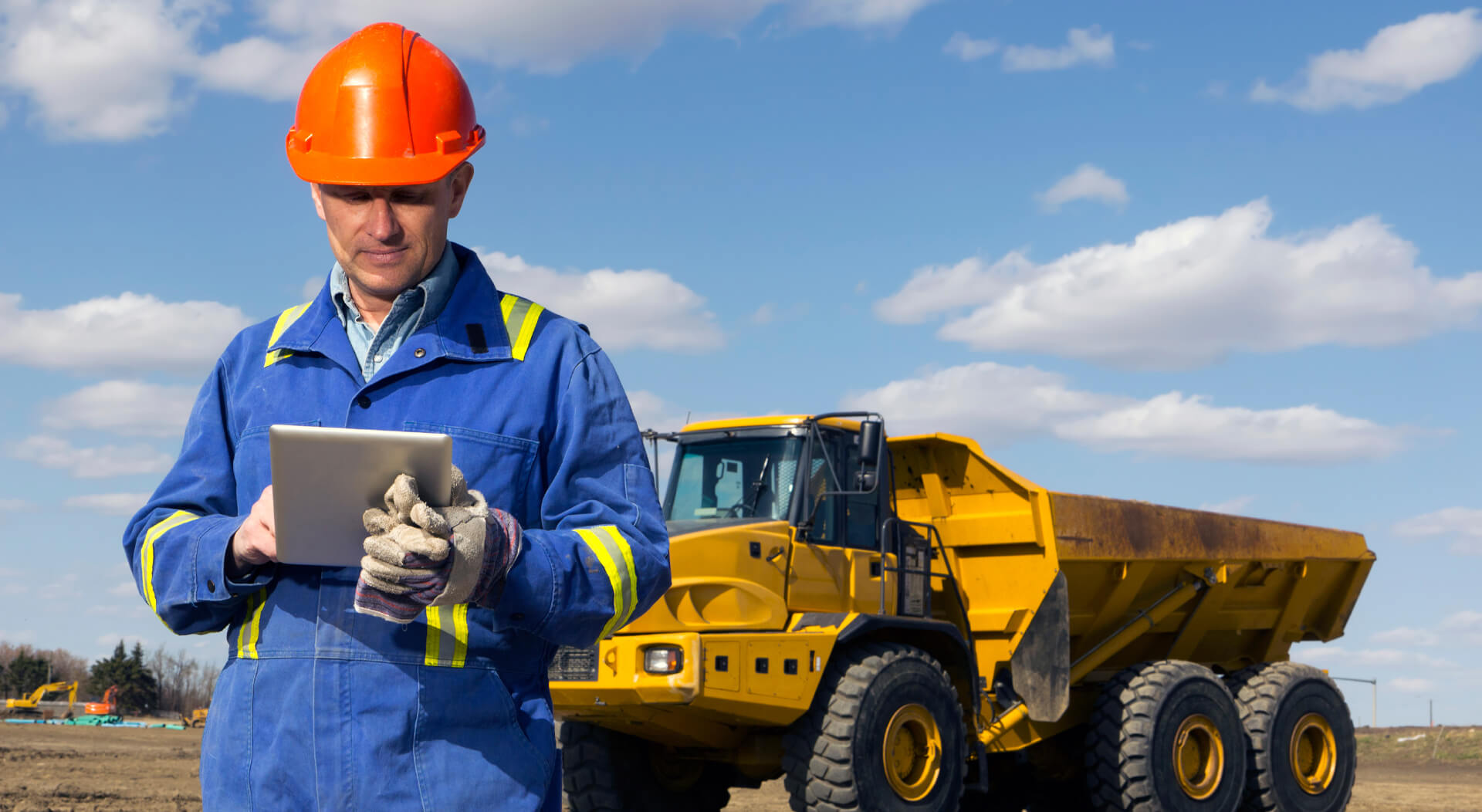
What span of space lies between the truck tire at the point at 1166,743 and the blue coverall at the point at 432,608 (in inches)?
360

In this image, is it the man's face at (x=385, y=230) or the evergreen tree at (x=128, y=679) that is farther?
the evergreen tree at (x=128, y=679)

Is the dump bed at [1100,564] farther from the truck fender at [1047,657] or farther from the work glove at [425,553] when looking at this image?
the work glove at [425,553]

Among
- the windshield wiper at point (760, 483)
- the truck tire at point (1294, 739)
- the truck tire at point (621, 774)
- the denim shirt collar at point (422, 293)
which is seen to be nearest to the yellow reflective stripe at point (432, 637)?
the denim shirt collar at point (422, 293)

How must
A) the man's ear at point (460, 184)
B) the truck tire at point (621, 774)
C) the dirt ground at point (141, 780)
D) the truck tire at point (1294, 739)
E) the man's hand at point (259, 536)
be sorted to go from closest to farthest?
the man's hand at point (259, 536) → the man's ear at point (460, 184) → the truck tire at point (621, 774) → the truck tire at point (1294, 739) → the dirt ground at point (141, 780)

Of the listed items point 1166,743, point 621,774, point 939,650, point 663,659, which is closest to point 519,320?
point 663,659

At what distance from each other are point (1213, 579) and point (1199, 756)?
1.67 m

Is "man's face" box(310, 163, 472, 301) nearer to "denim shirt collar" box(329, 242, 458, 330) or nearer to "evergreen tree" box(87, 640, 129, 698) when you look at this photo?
"denim shirt collar" box(329, 242, 458, 330)

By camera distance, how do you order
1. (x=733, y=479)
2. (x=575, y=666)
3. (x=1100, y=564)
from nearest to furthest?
1. (x=575, y=666)
2. (x=733, y=479)
3. (x=1100, y=564)

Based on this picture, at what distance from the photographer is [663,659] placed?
8312 millimetres

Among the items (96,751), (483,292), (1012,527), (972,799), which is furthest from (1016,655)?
(96,751)

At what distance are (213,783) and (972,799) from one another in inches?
436

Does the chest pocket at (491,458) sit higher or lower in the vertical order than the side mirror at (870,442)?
lower

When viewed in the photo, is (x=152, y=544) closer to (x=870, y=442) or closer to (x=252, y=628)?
(x=252, y=628)

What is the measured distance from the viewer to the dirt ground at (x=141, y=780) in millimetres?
12891
